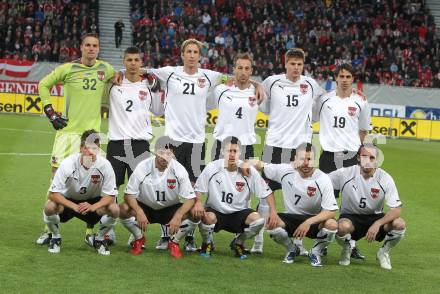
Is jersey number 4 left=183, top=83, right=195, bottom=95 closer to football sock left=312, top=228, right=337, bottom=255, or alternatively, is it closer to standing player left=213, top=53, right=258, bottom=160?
standing player left=213, top=53, right=258, bottom=160

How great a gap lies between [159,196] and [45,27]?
2526 centimetres

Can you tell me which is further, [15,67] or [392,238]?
[15,67]

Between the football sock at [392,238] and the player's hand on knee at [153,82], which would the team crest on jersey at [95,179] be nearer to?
the player's hand on knee at [153,82]

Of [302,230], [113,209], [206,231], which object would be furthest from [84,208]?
[302,230]

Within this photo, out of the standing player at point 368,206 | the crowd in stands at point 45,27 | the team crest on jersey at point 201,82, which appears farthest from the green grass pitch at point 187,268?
the crowd in stands at point 45,27

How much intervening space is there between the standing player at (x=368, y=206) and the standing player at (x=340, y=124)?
525 mm

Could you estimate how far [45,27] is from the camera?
108ft

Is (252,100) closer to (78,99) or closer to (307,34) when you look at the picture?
(78,99)

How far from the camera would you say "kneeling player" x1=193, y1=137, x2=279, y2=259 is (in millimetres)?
8930

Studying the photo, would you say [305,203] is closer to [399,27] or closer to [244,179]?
[244,179]

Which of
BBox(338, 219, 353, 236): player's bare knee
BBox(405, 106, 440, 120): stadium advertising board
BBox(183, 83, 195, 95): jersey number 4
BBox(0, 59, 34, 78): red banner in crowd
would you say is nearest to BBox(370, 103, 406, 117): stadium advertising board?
BBox(405, 106, 440, 120): stadium advertising board

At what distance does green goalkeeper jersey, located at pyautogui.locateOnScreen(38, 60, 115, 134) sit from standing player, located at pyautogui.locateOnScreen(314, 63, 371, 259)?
8.95ft

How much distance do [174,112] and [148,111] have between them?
0.36 m

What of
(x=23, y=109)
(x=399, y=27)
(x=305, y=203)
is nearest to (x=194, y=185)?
(x=305, y=203)
